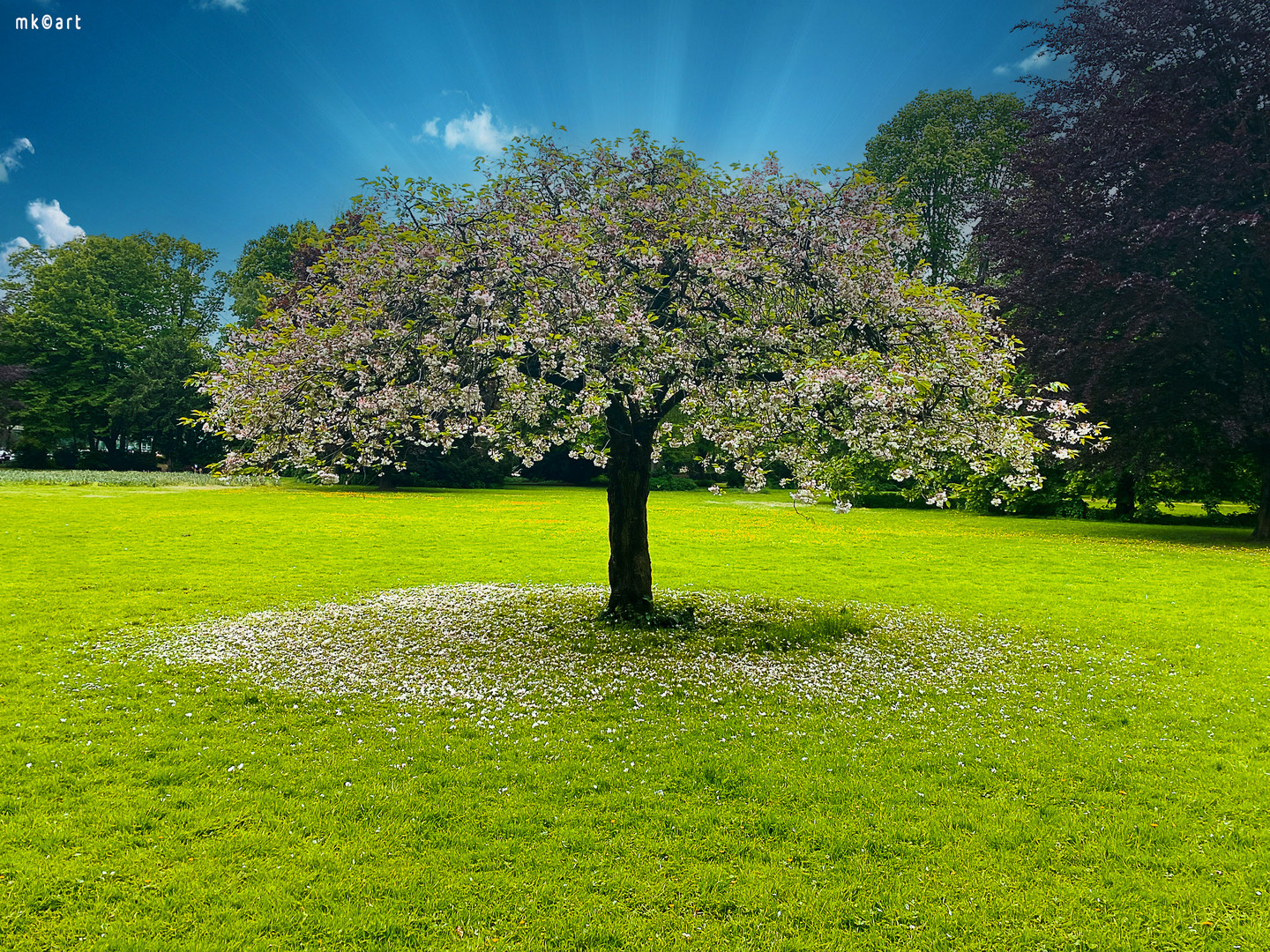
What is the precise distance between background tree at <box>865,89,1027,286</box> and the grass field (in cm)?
3732

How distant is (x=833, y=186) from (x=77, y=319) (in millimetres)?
80432

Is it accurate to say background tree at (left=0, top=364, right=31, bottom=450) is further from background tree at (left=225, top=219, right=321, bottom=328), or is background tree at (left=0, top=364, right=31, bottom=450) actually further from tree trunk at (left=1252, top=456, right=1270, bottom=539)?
tree trunk at (left=1252, top=456, right=1270, bottom=539)

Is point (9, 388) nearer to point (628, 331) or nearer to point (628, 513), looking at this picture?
point (628, 513)

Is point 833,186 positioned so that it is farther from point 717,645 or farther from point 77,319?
point 77,319

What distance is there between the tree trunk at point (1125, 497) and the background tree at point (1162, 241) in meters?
9.28

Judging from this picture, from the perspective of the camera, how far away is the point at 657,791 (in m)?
6.73

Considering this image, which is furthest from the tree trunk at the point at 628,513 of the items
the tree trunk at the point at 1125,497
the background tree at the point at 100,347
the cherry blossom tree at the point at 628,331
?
the background tree at the point at 100,347

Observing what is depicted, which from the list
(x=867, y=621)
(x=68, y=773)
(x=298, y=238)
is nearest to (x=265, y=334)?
(x=68, y=773)

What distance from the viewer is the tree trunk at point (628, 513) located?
12.4m

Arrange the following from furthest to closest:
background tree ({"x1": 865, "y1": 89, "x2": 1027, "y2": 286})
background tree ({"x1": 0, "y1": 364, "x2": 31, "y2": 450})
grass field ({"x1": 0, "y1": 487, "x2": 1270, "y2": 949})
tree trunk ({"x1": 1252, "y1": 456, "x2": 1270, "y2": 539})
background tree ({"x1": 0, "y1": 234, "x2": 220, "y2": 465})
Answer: background tree ({"x1": 0, "y1": 234, "x2": 220, "y2": 465}) → background tree ({"x1": 0, "y1": 364, "x2": 31, "y2": 450}) → background tree ({"x1": 865, "y1": 89, "x2": 1027, "y2": 286}) → tree trunk ({"x1": 1252, "y1": 456, "x2": 1270, "y2": 539}) → grass field ({"x1": 0, "y1": 487, "x2": 1270, "y2": 949})

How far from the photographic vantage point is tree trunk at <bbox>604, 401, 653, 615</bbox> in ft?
40.8

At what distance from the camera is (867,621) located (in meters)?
13.9

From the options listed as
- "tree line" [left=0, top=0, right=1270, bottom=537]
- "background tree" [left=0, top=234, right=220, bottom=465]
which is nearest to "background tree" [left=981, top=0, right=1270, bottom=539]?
"tree line" [left=0, top=0, right=1270, bottom=537]

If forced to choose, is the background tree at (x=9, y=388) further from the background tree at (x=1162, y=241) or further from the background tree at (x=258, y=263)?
the background tree at (x=1162, y=241)
